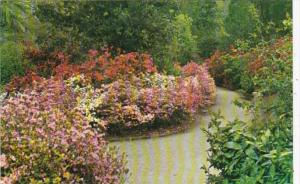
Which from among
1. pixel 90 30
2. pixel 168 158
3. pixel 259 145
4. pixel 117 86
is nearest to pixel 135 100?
pixel 117 86

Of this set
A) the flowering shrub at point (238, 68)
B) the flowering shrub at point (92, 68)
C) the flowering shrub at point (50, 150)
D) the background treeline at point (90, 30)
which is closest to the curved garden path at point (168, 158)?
the flowering shrub at point (50, 150)

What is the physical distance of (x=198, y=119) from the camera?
485 inches

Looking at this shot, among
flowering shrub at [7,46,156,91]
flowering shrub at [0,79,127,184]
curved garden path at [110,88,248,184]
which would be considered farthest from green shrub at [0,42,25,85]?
flowering shrub at [0,79,127,184]

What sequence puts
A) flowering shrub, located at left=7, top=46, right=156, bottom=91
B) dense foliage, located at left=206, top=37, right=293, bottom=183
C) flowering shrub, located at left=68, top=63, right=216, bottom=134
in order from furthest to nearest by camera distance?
flowering shrub, located at left=7, top=46, right=156, bottom=91, flowering shrub, located at left=68, top=63, right=216, bottom=134, dense foliage, located at left=206, top=37, right=293, bottom=183

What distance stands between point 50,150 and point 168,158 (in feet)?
11.3

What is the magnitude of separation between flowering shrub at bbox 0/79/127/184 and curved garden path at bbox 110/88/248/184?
1.37m

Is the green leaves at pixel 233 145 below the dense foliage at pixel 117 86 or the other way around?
below

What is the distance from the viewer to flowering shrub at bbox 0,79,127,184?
4.91m

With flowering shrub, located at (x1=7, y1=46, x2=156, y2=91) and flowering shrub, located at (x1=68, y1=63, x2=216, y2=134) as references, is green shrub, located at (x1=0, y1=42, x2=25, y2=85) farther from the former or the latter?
flowering shrub, located at (x1=68, y1=63, x2=216, y2=134)

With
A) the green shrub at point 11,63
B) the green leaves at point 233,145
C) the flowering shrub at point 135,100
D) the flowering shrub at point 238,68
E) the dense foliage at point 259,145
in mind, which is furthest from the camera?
the flowering shrub at point 238,68

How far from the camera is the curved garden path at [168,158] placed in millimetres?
7027

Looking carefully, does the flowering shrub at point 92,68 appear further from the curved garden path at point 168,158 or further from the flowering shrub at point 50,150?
the flowering shrub at point 50,150

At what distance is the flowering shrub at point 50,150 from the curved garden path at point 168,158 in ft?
4.48

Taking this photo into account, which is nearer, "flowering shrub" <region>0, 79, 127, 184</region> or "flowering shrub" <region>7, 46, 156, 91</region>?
"flowering shrub" <region>0, 79, 127, 184</region>
